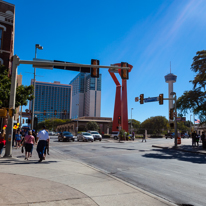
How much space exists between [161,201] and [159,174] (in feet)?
11.7

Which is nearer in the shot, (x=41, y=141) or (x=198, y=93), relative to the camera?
(x=41, y=141)

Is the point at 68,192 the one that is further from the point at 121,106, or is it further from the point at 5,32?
the point at 121,106

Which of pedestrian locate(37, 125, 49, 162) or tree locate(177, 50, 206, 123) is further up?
tree locate(177, 50, 206, 123)

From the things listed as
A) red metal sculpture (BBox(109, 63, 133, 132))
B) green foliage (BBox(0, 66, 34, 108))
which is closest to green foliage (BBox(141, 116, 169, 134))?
red metal sculpture (BBox(109, 63, 133, 132))

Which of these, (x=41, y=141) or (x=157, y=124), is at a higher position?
(x=157, y=124)

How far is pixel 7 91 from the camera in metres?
18.3

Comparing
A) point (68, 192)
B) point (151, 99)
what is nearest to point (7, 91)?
point (68, 192)

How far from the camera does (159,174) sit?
27.9 feet

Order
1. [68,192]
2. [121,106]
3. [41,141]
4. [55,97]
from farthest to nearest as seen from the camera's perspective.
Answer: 1. [55,97]
2. [121,106]
3. [41,141]
4. [68,192]

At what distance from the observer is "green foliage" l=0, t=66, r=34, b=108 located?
17875 millimetres

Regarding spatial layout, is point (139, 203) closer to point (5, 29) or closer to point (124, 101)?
point (5, 29)

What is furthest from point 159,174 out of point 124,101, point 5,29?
point 124,101

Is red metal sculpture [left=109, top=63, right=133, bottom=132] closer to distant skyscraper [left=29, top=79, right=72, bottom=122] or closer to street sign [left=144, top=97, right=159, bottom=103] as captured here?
street sign [left=144, top=97, right=159, bottom=103]

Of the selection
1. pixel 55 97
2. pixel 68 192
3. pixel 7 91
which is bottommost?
pixel 68 192
